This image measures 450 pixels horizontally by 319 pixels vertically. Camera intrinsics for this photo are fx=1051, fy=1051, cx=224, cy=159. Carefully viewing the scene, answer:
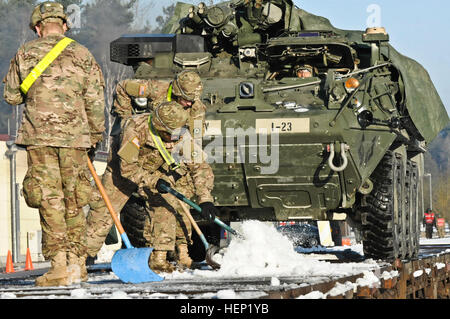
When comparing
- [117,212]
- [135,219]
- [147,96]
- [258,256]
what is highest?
[147,96]

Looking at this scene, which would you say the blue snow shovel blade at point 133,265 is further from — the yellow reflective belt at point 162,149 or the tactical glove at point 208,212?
the yellow reflective belt at point 162,149

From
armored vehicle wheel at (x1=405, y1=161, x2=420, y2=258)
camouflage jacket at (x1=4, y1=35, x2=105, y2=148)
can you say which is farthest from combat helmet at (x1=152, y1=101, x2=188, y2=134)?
armored vehicle wheel at (x1=405, y1=161, x2=420, y2=258)

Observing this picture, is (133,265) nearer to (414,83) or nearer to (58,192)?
(58,192)

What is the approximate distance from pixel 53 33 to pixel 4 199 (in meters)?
22.9

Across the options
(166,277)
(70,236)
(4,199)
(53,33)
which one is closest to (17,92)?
(53,33)

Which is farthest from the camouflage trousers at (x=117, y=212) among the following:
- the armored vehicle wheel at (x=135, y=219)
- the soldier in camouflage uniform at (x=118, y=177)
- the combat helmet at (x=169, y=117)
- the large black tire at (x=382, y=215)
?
→ the large black tire at (x=382, y=215)

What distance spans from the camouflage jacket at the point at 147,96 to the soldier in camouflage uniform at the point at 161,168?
57cm

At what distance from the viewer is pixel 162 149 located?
29.1 ft

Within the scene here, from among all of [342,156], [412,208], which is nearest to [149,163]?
[342,156]

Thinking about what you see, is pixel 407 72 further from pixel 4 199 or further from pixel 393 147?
pixel 4 199

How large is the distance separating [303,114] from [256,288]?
14.1 feet

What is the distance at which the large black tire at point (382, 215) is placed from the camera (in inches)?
449

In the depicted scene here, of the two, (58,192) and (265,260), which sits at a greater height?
(58,192)
